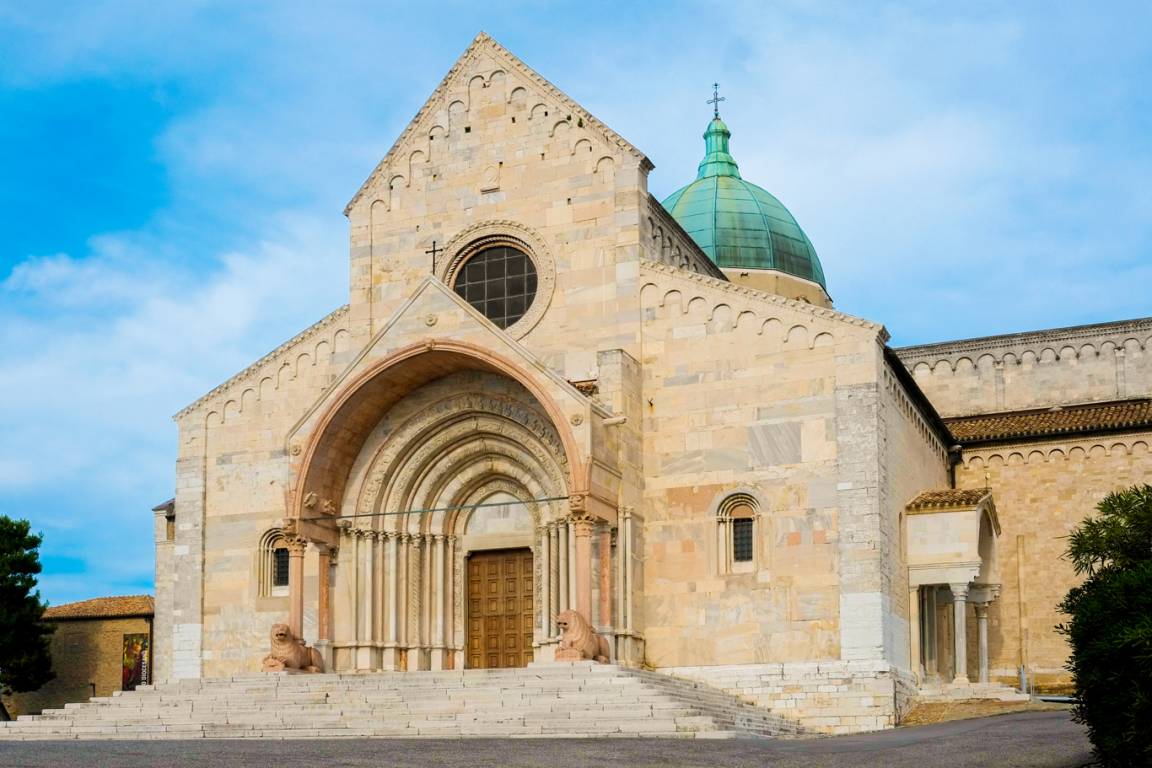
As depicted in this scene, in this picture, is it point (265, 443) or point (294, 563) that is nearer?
point (294, 563)

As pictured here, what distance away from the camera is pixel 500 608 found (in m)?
31.7

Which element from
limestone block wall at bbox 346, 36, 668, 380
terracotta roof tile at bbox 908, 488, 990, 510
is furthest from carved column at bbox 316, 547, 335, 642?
terracotta roof tile at bbox 908, 488, 990, 510

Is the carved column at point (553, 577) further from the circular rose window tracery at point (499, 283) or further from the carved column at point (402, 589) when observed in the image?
the circular rose window tracery at point (499, 283)

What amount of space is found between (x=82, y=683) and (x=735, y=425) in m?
25.3

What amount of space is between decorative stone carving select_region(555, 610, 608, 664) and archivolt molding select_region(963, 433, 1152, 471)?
14.2 m

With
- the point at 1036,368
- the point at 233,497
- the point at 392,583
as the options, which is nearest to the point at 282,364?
the point at 233,497

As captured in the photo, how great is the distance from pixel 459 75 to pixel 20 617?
2030cm

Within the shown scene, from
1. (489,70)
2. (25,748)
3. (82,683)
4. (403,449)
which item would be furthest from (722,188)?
(25,748)

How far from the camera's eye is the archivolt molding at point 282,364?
33344mm

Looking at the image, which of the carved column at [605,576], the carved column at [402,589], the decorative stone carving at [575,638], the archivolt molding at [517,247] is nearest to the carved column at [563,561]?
the carved column at [605,576]

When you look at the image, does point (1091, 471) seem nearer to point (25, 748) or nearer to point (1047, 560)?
point (1047, 560)

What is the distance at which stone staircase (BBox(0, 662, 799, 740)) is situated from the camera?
2364 centimetres

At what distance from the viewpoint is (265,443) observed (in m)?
33.2

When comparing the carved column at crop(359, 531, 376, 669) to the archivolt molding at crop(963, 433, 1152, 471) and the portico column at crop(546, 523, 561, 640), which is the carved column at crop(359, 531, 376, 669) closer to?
the portico column at crop(546, 523, 561, 640)
